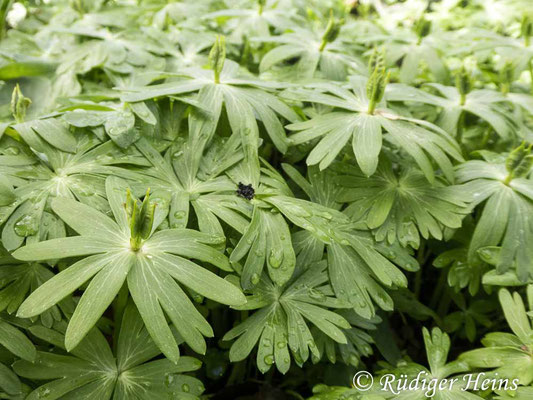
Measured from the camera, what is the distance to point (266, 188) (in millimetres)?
1505

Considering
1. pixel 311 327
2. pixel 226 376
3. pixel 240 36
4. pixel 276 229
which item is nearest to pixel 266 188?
pixel 276 229

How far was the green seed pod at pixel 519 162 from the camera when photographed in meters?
1.60

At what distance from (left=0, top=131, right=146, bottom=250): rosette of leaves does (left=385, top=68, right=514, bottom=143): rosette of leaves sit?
1.05 meters

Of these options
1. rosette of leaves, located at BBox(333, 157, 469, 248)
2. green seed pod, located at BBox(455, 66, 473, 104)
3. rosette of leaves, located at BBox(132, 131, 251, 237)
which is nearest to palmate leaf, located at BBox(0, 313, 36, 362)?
rosette of leaves, located at BBox(132, 131, 251, 237)

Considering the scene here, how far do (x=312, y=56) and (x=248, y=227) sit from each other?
3.41 ft

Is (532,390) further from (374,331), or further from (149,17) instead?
(149,17)

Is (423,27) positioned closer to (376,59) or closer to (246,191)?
(376,59)

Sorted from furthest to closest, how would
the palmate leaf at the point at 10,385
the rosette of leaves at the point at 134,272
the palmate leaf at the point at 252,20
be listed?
1. the palmate leaf at the point at 252,20
2. the palmate leaf at the point at 10,385
3. the rosette of leaves at the point at 134,272

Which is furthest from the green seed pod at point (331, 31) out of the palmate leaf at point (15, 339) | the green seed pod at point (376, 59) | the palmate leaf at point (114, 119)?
the palmate leaf at point (15, 339)

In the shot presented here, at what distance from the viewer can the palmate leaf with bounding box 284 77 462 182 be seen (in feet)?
4.98

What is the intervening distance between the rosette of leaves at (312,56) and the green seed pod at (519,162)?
2.51 feet

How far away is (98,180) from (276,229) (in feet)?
1.81

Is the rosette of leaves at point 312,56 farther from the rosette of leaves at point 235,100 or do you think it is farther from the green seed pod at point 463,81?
the green seed pod at point 463,81

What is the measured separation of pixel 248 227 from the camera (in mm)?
1337
